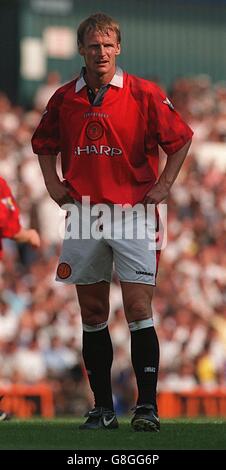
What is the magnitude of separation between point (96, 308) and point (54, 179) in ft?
2.48

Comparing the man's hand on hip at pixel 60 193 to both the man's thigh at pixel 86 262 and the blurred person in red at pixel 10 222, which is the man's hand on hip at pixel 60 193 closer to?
Answer: the man's thigh at pixel 86 262

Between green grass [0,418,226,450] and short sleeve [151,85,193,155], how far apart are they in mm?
1505

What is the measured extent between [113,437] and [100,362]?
2.67 feet

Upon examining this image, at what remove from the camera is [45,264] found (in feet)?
52.5

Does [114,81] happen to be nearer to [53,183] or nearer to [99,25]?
[99,25]

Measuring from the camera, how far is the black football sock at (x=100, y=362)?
25.3 feet

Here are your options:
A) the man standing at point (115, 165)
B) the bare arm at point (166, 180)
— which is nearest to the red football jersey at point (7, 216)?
the man standing at point (115, 165)

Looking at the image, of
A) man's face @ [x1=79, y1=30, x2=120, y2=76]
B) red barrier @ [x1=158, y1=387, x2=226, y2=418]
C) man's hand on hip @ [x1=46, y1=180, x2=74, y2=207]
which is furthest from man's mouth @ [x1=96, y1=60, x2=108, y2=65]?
red barrier @ [x1=158, y1=387, x2=226, y2=418]

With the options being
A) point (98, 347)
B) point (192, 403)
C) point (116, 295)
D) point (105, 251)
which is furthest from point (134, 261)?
point (116, 295)

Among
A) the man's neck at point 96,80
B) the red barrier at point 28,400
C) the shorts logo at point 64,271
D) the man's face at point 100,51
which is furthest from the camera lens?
the red barrier at point 28,400

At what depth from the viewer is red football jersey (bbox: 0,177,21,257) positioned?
28.9 feet

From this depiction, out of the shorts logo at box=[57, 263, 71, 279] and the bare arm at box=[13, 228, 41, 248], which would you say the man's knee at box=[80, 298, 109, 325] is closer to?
the shorts logo at box=[57, 263, 71, 279]

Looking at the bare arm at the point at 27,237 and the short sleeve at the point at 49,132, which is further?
the bare arm at the point at 27,237
